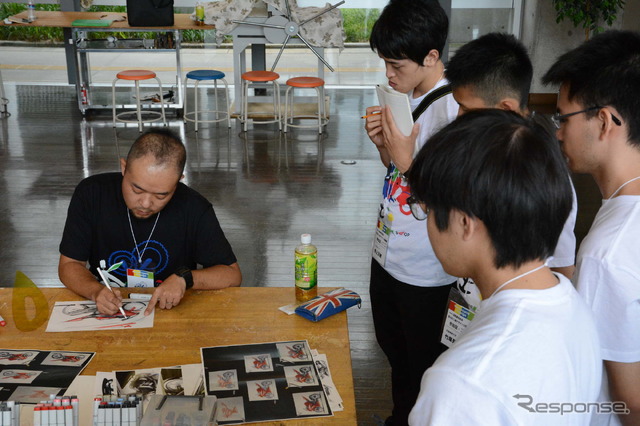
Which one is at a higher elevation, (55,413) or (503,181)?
(503,181)

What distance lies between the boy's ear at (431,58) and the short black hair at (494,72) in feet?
0.78

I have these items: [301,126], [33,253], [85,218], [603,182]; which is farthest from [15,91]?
[603,182]

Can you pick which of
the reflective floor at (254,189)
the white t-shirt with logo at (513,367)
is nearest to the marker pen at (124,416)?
the white t-shirt with logo at (513,367)

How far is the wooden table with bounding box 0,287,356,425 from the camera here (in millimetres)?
1891

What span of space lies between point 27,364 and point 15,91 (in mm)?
7743

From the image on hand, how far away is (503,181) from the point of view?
104cm

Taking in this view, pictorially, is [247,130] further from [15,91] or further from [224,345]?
[224,345]

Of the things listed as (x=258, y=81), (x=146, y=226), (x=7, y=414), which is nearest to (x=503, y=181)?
(x=7, y=414)

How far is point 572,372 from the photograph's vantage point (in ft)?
3.48

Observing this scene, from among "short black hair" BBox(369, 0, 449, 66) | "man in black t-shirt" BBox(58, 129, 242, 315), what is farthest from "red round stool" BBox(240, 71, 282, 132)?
"short black hair" BBox(369, 0, 449, 66)

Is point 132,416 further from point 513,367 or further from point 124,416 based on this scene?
point 513,367

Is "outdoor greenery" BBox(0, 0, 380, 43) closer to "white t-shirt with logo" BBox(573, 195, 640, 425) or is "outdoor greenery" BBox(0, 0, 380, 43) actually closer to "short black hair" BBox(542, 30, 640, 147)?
"short black hair" BBox(542, 30, 640, 147)

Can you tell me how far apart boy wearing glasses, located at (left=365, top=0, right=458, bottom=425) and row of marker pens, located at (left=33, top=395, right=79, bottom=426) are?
1231 mm

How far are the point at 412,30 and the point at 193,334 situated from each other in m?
1.20
